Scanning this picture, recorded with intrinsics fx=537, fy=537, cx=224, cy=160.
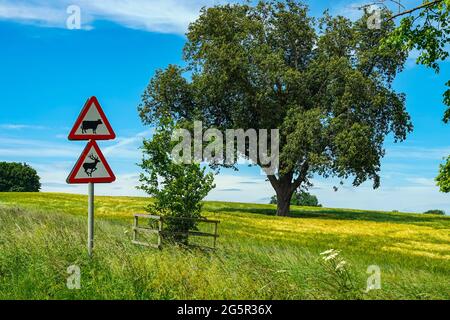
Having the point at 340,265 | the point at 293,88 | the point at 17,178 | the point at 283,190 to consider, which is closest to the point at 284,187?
the point at 283,190

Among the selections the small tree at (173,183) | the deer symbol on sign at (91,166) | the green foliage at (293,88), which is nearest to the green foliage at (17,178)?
the green foliage at (293,88)

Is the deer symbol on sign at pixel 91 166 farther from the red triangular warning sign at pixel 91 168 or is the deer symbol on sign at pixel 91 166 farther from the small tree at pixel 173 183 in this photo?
the small tree at pixel 173 183

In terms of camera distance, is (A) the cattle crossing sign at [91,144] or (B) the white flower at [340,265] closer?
(B) the white flower at [340,265]

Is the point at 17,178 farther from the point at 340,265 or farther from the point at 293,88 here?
the point at 340,265

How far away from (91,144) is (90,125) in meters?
0.41

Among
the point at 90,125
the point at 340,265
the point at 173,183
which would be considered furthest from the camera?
the point at 173,183

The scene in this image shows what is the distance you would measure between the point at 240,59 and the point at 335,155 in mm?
11082

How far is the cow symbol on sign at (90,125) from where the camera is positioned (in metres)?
11.3

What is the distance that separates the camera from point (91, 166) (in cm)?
1143

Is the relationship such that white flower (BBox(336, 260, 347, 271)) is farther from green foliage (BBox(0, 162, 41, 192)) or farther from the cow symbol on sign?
green foliage (BBox(0, 162, 41, 192))

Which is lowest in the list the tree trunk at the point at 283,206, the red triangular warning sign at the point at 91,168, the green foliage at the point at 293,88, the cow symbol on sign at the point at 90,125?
the tree trunk at the point at 283,206

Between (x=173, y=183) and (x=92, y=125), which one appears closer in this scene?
(x=92, y=125)

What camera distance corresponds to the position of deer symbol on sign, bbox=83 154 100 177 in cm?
1135
